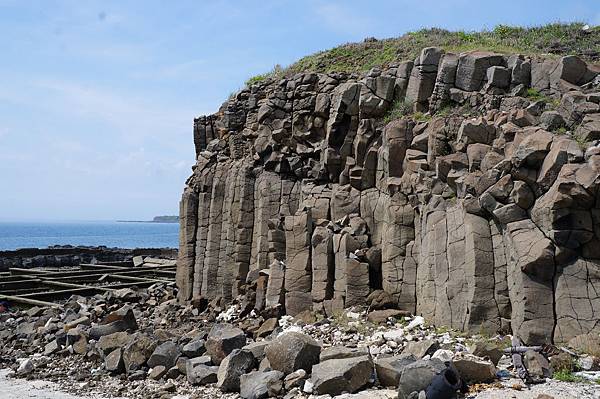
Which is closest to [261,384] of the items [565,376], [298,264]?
[565,376]

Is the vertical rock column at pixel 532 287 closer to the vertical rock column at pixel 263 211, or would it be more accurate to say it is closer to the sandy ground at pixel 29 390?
the sandy ground at pixel 29 390

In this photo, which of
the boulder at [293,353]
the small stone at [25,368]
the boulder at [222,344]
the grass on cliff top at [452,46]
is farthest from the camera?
the grass on cliff top at [452,46]

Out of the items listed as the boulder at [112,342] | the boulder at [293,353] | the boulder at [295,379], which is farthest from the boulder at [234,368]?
the boulder at [112,342]

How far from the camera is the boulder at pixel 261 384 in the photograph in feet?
45.4

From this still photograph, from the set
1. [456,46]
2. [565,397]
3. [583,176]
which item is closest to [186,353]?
[565,397]

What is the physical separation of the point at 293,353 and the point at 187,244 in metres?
15.7

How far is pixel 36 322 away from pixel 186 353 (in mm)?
11576

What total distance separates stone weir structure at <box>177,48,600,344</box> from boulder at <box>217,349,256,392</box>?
203 inches

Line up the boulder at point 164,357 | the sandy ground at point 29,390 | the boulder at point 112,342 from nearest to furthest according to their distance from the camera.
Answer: the sandy ground at point 29,390, the boulder at point 164,357, the boulder at point 112,342

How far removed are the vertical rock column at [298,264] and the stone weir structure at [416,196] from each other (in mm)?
48

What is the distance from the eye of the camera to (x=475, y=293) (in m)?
15.8

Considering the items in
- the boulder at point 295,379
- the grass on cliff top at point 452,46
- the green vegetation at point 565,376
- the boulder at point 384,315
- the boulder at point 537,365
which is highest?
the grass on cliff top at point 452,46

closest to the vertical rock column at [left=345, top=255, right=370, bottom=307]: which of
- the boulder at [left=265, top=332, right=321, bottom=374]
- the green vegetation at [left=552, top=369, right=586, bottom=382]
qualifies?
the boulder at [left=265, top=332, right=321, bottom=374]

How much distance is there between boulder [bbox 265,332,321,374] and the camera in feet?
47.9
